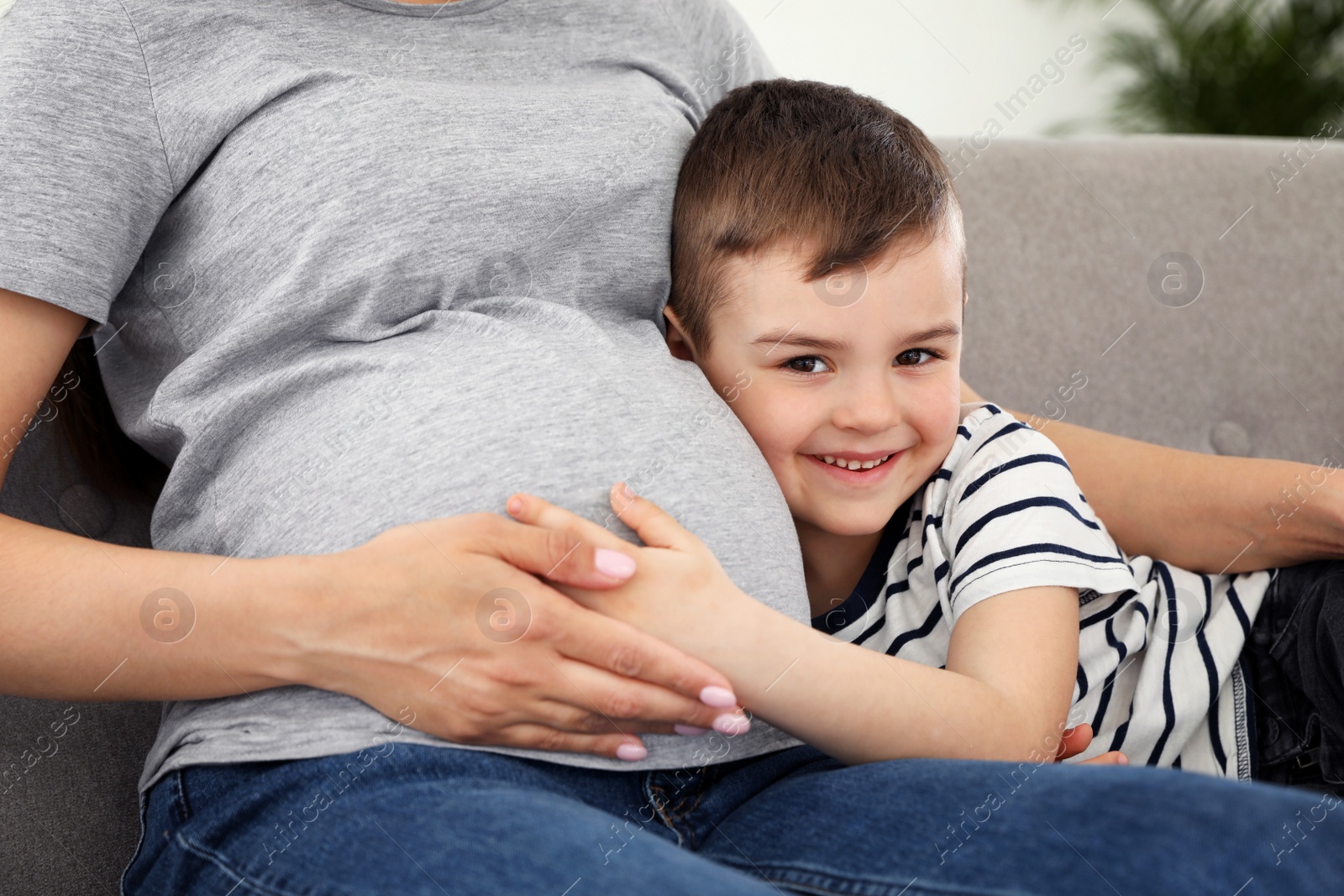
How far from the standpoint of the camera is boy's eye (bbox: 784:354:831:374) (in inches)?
33.6

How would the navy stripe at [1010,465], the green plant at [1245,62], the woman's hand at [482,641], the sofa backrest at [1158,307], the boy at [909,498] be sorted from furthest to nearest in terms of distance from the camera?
the green plant at [1245,62] < the sofa backrest at [1158,307] < the navy stripe at [1010,465] < the boy at [909,498] < the woman's hand at [482,641]

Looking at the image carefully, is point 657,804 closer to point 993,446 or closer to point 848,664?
point 848,664

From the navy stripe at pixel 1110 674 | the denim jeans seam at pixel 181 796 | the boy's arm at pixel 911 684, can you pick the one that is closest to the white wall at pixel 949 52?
the navy stripe at pixel 1110 674

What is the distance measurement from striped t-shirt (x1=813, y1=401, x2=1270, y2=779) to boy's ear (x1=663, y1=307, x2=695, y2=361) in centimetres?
25

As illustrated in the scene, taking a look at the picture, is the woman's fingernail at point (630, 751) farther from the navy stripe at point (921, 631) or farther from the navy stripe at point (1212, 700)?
the navy stripe at point (1212, 700)

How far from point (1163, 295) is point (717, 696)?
1016 millimetres

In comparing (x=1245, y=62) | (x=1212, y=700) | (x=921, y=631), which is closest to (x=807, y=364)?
(x=921, y=631)

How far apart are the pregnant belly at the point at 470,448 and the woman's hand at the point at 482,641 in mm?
48

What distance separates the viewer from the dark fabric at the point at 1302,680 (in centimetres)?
87

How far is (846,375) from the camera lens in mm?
843

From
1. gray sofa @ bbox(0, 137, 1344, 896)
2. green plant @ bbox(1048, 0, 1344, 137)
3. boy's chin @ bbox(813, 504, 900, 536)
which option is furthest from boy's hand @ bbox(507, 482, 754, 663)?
green plant @ bbox(1048, 0, 1344, 137)

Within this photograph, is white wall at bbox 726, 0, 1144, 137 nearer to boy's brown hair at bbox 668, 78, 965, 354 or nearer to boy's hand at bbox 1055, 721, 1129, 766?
boy's brown hair at bbox 668, 78, 965, 354

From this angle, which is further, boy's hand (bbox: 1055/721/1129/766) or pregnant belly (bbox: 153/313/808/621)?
boy's hand (bbox: 1055/721/1129/766)

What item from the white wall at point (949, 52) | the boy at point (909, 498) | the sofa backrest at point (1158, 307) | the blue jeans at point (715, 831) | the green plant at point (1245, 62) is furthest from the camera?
the green plant at point (1245, 62)
